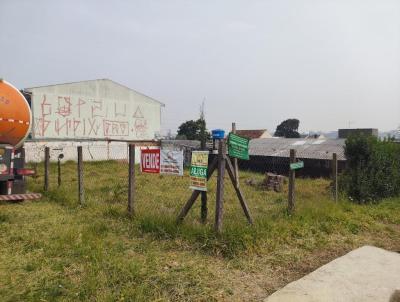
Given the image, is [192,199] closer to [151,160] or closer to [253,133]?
[151,160]

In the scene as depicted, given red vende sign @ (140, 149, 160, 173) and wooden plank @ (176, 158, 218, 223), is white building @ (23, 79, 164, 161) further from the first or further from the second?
wooden plank @ (176, 158, 218, 223)

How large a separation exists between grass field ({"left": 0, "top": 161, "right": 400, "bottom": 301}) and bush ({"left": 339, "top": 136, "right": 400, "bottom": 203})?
56.5 inches

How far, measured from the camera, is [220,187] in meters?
5.20

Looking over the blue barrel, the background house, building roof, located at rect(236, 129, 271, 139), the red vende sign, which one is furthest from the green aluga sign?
building roof, located at rect(236, 129, 271, 139)

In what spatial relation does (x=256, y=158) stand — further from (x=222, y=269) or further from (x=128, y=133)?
(x=222, y=269)

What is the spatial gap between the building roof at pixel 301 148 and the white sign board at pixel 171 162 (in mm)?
12951

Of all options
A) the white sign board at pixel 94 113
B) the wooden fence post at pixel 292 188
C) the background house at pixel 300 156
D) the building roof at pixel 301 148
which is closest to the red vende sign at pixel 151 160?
the wooden fence post at pixel 292 188

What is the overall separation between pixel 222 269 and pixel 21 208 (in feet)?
18.4

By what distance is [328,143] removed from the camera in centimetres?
Result: 2033

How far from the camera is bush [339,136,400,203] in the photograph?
30.2 feet

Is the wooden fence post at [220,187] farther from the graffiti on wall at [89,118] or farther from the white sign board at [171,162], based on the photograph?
the graffiti on wall at [89,118]

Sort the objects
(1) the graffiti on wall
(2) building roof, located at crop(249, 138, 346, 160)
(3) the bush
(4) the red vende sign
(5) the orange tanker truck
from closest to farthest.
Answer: (4) the red vende sign → (5) the orange tanker truck → (3) the bush → (2) building roof, located at crop(249, 138, 346, 160) → (1) the graffiti on wall

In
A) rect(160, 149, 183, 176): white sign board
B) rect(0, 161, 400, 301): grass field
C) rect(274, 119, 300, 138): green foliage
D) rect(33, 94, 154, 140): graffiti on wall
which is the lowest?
rect(0, 161, 400, 301): grass field

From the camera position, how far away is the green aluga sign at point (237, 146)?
17.8 feet
